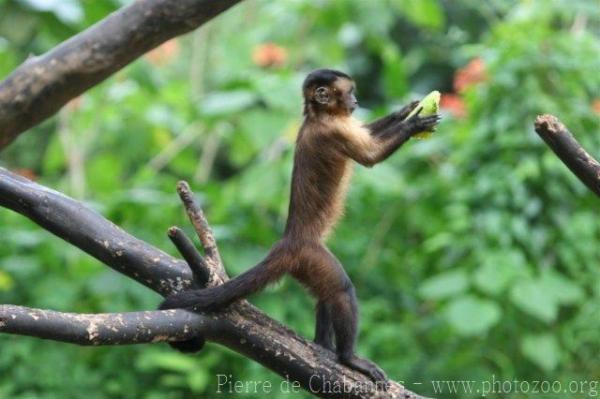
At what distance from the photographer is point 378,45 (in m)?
5.91

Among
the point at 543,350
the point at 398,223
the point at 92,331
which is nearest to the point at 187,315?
the point at 92,331

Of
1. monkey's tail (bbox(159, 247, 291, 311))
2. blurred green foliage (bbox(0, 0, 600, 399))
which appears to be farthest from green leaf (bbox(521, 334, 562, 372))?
monkey's tail (bbox(159, 247, 291, 311))

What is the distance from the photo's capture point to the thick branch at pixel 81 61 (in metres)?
3.55

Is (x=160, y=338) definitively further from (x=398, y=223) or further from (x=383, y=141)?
(x=398, y=223)

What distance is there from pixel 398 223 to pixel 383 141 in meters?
2.15

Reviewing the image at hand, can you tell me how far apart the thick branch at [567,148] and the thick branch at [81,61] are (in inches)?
54.6

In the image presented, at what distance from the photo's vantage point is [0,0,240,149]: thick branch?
3553 mm

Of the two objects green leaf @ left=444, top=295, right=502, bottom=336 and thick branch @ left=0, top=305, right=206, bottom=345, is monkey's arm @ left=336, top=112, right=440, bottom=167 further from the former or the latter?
green leaf @ left=444, top=295, right=502, bottom=336

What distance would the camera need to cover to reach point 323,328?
3.29 m

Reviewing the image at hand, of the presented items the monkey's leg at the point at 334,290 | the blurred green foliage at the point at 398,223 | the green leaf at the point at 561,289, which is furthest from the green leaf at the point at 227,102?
the monkey's leg at the point at 334,290

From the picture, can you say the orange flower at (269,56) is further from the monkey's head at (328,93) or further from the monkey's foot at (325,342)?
the monkey's foot at (325,342)

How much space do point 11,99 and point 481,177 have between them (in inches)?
86.8

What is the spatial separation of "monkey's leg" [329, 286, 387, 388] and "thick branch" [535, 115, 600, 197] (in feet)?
2.61

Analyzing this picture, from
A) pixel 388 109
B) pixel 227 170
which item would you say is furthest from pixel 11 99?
pixel 227 170
